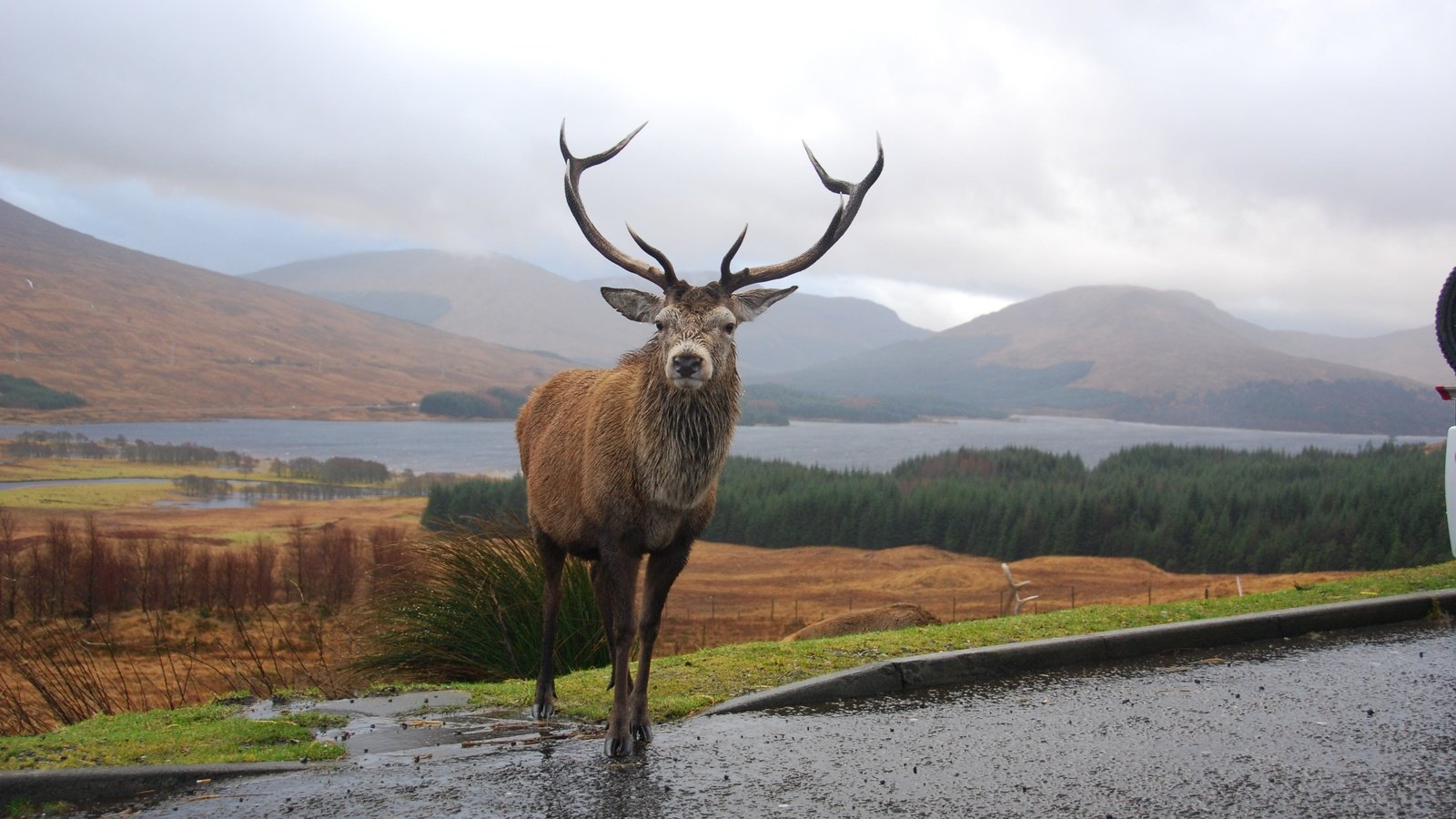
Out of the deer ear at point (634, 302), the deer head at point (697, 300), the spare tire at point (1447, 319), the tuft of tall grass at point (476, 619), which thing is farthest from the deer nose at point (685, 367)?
the spare tire at point (1447, 319)

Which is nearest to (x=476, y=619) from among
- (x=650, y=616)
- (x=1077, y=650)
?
(x=650, y=616)

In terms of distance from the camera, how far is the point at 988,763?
18.3 ft

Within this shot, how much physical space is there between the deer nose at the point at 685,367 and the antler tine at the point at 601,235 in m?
0.74

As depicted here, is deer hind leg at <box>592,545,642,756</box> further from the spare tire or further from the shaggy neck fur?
the spare tire

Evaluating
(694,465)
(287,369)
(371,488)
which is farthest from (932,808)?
(287,369)

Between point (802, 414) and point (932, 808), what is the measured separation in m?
182

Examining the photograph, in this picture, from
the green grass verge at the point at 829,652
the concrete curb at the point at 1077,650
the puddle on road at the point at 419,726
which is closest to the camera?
the puddle on road at the point at 419,726

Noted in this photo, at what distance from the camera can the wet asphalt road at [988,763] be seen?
489cm

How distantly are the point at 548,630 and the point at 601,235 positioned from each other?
2.85 meters

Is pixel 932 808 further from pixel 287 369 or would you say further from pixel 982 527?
pixel 287 369

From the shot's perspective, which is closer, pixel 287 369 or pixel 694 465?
pixel 694 465

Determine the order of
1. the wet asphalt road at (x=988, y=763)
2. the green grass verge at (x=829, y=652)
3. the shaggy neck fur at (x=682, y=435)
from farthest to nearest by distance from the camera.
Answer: the green grass verge at (x=829, y=652), the shaggy neck fur at (x=682, y=435), the wet asphalt road at (x=988, y=763)

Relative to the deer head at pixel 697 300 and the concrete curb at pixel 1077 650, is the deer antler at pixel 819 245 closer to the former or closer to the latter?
the deer head at pixel 697 300

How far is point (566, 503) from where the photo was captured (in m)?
7.23
